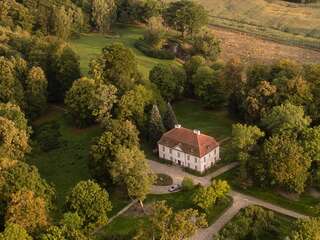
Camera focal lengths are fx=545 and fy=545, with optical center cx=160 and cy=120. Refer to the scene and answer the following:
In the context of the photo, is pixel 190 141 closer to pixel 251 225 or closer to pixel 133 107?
pixel 133 107

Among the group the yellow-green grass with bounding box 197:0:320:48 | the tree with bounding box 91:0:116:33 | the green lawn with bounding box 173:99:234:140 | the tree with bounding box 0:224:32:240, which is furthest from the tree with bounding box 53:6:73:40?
the tree with bounding box 0:224:32:240

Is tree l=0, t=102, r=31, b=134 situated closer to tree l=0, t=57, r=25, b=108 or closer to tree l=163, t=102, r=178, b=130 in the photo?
tree l=0, t=57, r=25, b=108

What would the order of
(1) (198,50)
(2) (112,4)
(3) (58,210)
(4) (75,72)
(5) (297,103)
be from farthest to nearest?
1. (2) (112,4)
2. (1) (198,50)
3. (4) (75,72)
4. (5) (297,103)
5. (3) (58,210)

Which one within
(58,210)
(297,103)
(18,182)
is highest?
(297,103)

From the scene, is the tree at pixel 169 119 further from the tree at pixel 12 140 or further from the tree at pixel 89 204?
the tree at pixel 89 204

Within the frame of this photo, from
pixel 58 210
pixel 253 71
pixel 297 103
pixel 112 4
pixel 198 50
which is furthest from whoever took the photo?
pixel 112 4

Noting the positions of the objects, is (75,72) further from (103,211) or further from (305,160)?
(305,160)

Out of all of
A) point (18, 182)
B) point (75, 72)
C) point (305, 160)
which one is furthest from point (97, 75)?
point (305, 160)
